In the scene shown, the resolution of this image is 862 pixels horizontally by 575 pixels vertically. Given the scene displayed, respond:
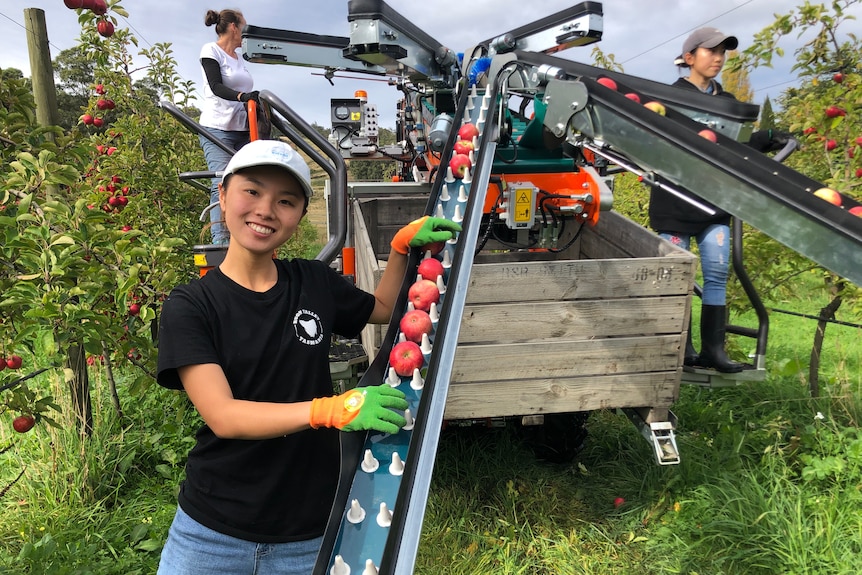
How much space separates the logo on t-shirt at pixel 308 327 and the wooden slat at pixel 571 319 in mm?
921

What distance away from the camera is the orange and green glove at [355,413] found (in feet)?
3.79

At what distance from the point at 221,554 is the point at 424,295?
80 centimetres

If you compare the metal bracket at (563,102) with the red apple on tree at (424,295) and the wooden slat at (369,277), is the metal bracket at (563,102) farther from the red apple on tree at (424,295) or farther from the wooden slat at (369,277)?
the wooden slat at (369,277)

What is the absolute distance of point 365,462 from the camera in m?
1.20

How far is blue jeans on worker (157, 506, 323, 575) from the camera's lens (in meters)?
1.35

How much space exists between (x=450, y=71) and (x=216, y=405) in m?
3.30

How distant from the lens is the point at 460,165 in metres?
2.04

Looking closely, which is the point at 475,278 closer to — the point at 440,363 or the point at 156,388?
the point at 440,363

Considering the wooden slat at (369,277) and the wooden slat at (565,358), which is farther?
the wooden slat at (565,358)

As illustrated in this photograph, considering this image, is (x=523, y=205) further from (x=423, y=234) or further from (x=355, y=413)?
(x=355, y=413)

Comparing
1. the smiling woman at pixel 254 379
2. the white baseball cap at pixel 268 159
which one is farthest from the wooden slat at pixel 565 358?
the white baseball cap at pixel 268 159

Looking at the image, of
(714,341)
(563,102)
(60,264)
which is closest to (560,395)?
(714,341)

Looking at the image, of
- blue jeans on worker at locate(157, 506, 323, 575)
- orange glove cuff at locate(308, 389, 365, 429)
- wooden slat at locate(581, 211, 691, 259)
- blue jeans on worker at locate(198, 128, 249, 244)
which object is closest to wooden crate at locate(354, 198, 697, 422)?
wooden slat at locate(581, 211, 691, 259)

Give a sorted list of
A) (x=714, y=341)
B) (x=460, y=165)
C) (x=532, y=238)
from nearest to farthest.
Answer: (x=460, y=165)
(x=714, y=341)
(x=532, y=238)
